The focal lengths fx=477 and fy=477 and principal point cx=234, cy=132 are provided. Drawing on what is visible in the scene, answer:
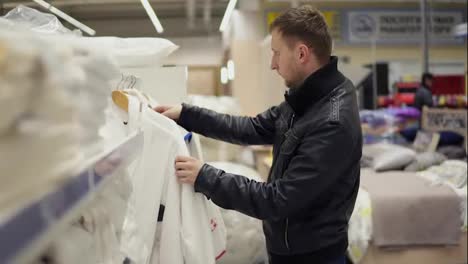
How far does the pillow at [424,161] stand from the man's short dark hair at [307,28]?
8.68 feet

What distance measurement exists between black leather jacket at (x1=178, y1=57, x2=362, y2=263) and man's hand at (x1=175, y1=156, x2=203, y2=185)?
22mm

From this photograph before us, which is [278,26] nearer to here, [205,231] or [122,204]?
[205,231]

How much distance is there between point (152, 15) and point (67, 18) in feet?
1.75

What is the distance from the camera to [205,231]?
1609 mm

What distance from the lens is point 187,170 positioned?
1559mm

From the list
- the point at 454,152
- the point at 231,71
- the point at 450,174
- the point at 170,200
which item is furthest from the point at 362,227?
the point at 231,71

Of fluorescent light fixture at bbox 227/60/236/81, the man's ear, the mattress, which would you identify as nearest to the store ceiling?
the man's ear

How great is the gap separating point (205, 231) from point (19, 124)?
1179 millimetres

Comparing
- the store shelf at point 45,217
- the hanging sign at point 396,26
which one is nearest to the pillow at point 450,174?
the store shelf at point 45,217

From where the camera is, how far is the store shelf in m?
0.42

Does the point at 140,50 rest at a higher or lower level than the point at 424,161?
higher

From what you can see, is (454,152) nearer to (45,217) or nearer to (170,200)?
(170,200)

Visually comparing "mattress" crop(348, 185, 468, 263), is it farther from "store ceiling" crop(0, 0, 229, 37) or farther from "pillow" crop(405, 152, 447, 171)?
"store ceiling" crop(0, 0, 229, 37)

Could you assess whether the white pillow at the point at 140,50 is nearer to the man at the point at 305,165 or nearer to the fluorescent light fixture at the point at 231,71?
the man at the point at 305,165
